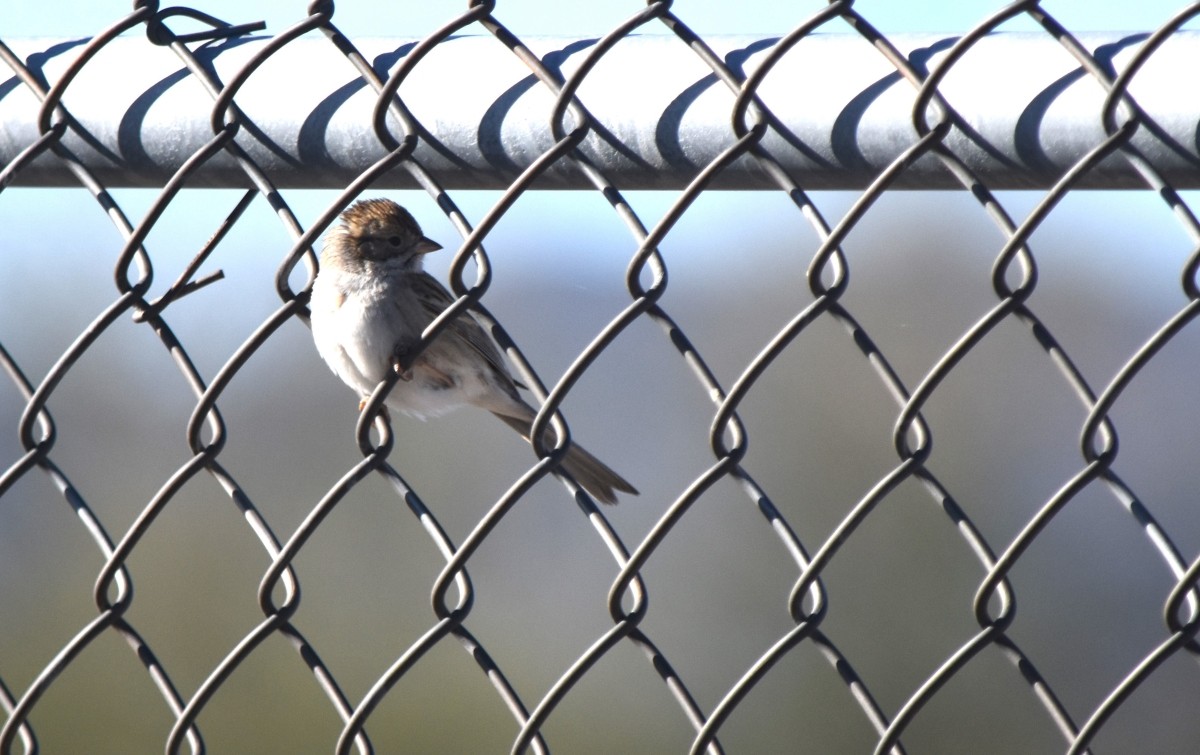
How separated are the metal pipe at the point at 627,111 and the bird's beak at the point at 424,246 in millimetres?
1823

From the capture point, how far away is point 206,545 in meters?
26.7

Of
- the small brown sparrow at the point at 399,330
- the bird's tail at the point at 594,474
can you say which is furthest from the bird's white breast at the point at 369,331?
the bird's tail at the point at 594,474

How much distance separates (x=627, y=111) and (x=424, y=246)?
7.76 ft

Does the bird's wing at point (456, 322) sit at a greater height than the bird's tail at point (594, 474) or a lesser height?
greater

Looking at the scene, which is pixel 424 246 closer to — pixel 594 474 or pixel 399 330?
pixel 399 330

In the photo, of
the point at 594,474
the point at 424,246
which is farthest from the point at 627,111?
the point at 424,246

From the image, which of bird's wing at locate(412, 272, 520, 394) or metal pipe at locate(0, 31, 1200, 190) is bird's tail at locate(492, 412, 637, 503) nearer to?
bird's wing at locate(412, 272, 520, 394)

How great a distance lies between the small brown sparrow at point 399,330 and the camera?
12.7 feet

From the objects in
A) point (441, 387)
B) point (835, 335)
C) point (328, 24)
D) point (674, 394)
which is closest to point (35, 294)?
point (674, 394)

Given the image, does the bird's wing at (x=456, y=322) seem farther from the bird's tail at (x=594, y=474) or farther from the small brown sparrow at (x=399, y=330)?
the bird's tail at (x=594, y=474)

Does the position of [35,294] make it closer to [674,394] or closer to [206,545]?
[206,545]

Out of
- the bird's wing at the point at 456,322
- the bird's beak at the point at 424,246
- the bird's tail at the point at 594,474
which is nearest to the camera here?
the bird's tail at the point at 594,474

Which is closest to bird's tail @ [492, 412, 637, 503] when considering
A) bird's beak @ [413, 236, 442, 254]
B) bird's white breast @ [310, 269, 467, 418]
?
bird's white breast @ [310, 269, 467, 418]

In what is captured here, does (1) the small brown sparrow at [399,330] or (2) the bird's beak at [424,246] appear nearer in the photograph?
(1) the small brown sparrow at [399,330]
